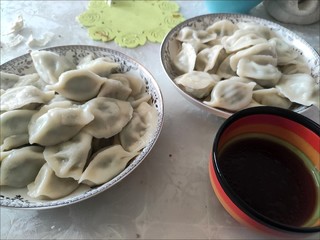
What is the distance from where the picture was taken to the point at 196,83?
791 mm

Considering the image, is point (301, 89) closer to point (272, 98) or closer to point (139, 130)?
point (272, 98)

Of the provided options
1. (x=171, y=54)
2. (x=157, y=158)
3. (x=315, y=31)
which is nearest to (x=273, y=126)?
(x=157, y=158)

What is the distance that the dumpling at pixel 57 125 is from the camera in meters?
0.64

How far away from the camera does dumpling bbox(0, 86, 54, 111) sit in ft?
2.24

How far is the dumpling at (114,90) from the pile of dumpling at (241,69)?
0.14 m

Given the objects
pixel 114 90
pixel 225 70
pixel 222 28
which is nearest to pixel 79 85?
pixel 114 90

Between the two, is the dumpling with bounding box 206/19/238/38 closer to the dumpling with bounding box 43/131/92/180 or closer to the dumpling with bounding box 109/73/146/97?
the dumpling with bounding box 109/73/146/97

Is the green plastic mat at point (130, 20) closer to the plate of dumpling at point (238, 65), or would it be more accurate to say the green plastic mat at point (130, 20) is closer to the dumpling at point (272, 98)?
the plate of dumpling at point (238, 65)

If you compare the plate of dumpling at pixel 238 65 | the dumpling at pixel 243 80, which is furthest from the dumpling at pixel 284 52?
the dumpling at pixel 243 80

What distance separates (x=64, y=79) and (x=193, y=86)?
312 millimetres

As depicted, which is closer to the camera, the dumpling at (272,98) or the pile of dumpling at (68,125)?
the pile of dumpling at (68,125)

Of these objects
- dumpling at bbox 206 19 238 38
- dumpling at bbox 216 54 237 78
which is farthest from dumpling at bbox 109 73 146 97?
dumpling at bbox 206 19 238 38

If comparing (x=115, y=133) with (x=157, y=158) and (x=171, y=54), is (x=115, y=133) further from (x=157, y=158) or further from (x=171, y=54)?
(x=171, y=54)

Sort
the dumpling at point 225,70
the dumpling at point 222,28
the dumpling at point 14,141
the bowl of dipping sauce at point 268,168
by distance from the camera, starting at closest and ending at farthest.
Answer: the bowl of dipping sauce at point 268,168, the dumpling at point 14,141, the dumpling at point 225,70, the dumpling at point 222,28
